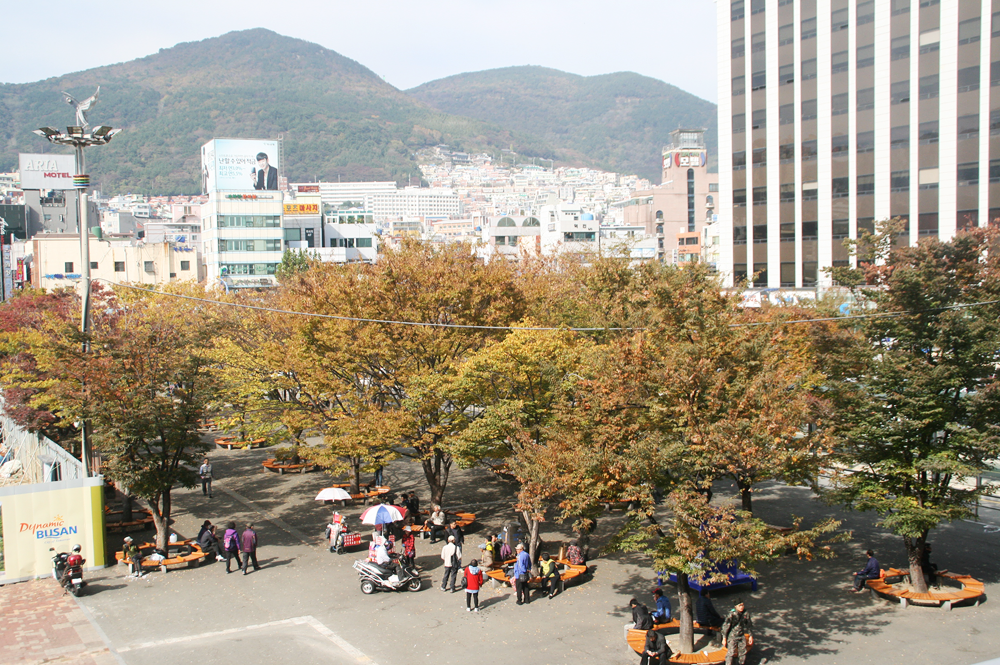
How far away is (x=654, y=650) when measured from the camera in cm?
1244

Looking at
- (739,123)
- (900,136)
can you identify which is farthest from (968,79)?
(739,123)

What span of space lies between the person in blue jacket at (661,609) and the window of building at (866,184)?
46.2 metres

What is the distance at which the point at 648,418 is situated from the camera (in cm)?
1359

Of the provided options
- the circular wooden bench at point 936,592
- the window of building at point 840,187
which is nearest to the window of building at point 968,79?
the window of building at point 840,187

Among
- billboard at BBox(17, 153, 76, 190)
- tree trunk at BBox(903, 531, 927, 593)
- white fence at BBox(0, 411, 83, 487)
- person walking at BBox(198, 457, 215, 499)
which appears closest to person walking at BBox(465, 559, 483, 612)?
tree trunk at BBox(903, 531, 927, 593)

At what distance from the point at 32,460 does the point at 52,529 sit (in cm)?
1017

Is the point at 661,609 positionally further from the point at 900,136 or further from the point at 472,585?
the point at 900,136

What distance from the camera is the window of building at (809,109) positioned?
54000mm

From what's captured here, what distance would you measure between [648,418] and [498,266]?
1020 cm

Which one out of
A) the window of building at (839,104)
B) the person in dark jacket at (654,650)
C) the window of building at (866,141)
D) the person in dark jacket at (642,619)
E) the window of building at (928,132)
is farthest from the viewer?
the window of building at (839,104)

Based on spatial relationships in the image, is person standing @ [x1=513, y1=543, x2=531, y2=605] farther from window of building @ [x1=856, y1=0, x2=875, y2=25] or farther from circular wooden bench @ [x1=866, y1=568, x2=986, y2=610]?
window of building @ [x1=856, y1=0, x2=875, y2=25]

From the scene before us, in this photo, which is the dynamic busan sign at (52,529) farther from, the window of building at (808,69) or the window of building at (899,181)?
the window of building at (808,69)

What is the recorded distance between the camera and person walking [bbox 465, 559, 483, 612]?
602 inches

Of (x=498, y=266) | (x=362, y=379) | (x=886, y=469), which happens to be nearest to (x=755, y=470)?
(x=886, y=469)
